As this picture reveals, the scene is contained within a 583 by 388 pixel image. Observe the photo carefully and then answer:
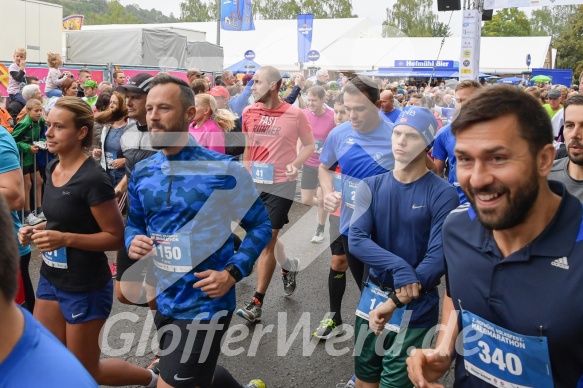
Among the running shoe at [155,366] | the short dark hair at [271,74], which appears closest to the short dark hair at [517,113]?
the running shoe at [155,366]

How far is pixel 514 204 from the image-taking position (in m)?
1.76

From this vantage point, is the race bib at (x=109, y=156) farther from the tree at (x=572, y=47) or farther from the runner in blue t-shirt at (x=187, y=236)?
the tree at (x=572, y=47)

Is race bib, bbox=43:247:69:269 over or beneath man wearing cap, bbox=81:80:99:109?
beneath

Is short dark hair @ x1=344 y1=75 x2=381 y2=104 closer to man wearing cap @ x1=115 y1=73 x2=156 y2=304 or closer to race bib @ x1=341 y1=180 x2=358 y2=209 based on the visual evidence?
race bib @ x1=341 y1=180 x2=358 y2=209

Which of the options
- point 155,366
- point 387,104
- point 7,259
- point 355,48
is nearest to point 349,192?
point 155,366

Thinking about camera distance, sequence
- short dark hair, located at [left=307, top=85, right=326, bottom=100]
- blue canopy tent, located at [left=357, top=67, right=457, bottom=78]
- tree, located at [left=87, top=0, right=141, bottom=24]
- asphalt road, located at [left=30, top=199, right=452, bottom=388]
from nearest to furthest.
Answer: asphalt road, located at [left=30, top=199, right=452, bottom=388], short dark hair, located at [left=307, top=85, right=326, bottom=100], blue canopy tent, located at [left=357, top=67, right=457, bottom=78], tree, located at [left=87, top=0, right=141, bottom=24]

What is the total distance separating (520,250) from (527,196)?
0.59 ft

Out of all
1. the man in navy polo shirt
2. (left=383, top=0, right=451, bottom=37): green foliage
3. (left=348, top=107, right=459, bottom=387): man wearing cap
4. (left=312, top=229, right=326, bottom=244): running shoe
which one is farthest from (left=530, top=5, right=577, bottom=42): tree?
the man in navy polo shirt

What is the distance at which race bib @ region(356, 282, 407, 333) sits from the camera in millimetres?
3020

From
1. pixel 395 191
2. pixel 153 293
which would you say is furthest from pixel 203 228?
pixel 153 293

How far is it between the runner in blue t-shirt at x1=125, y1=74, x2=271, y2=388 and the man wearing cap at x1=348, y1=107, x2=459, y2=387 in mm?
640

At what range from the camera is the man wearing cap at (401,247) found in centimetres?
293

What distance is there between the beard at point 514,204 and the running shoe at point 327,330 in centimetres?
322

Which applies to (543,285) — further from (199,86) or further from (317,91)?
(317,91)
